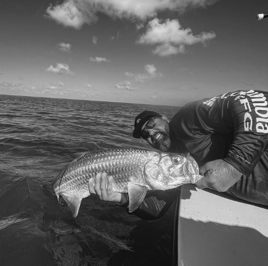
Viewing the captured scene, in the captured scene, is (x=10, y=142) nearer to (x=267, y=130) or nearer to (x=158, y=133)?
(x=158, y=133)

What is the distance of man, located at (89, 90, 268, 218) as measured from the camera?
2.12 metres

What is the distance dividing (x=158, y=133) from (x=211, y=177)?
7.18 ft

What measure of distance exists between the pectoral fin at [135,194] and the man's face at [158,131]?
1654 mm

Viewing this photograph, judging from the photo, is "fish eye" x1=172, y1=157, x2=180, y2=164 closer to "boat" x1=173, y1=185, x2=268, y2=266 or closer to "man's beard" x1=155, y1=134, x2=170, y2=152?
"boat" x1=173, y1=185, x2=268, y2=266

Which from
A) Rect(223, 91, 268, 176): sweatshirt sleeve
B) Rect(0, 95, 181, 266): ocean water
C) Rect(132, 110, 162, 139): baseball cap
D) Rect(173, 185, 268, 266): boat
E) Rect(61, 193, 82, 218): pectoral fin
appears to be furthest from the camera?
Rect(132, 110, 162, 139): baseball cap

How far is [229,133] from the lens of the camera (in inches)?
111

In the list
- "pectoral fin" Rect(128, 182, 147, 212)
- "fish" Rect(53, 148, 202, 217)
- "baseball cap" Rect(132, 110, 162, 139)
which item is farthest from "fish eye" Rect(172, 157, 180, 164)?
"baseball cap" Rect(132, 110, 162, 139)

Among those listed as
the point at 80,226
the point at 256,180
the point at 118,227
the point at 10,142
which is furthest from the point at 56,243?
the point at 10,142

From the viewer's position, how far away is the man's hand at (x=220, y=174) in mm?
2137

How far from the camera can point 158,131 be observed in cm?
425

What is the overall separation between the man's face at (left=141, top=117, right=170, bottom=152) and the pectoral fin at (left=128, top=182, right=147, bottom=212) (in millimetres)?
1654

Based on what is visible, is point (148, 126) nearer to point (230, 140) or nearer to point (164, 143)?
point (164, 143)

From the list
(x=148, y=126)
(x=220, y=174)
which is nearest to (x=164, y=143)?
(x=148, y=126)

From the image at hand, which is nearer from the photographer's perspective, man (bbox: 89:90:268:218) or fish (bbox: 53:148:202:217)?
man (bbox: 89:90:268:218)
